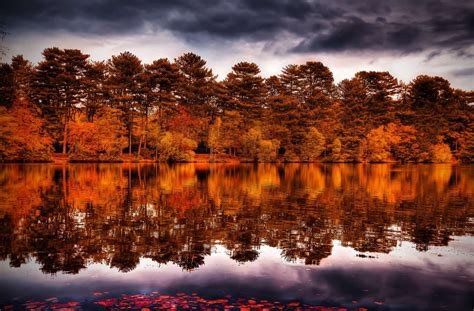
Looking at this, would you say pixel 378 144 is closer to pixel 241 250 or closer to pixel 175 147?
pixel 175 147

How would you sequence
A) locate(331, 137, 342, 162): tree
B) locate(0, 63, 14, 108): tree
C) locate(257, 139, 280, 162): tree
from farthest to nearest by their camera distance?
locate(331, 137, 342, 162): tree → locate(257, 139, 280, 162): tree → locate(0, 63, 14, 108): tree

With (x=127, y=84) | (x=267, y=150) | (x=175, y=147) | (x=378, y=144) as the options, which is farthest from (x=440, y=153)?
(x=127, y=84)

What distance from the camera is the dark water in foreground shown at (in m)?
8.78

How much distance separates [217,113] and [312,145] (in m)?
20.4

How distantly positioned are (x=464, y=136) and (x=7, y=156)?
295 ft

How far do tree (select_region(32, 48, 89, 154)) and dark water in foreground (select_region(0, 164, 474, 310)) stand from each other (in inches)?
1877

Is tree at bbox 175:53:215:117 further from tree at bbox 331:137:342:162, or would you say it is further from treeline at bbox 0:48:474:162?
tree at bbox 331:137:342:162

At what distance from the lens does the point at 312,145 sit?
79.3 m

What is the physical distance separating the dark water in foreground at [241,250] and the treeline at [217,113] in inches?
1707

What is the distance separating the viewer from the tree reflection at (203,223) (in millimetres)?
11828

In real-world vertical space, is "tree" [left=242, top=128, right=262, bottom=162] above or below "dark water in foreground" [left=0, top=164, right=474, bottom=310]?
above

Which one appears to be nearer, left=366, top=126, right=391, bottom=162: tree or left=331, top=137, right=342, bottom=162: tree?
left=331, top=137, right=342, bottom=162: tree

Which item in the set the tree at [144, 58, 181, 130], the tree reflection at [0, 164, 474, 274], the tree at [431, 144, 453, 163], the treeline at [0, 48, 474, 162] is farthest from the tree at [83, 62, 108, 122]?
the tree at [431, 144, 453, 163]

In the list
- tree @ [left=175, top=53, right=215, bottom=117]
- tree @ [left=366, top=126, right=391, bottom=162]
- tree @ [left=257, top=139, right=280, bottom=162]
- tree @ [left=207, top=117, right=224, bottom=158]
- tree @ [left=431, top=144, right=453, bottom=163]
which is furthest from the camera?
tree @ [left=431, top=144, right=453, bottom=163]
